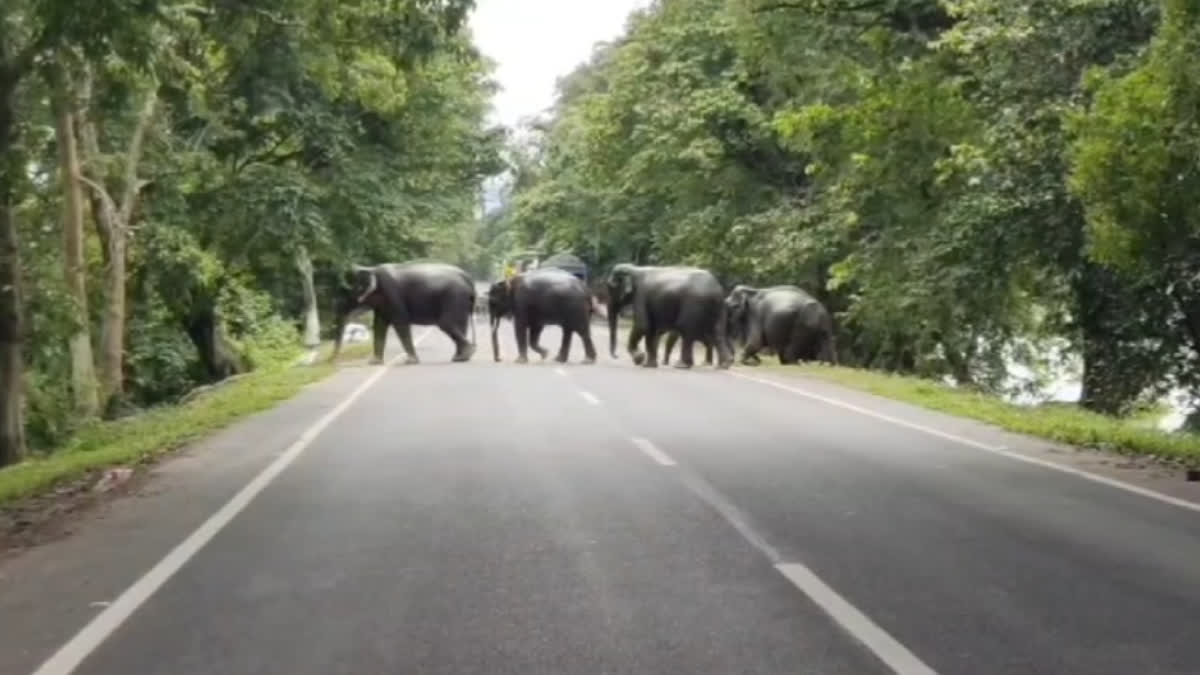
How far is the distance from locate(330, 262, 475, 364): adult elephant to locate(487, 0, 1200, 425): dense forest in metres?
7.52

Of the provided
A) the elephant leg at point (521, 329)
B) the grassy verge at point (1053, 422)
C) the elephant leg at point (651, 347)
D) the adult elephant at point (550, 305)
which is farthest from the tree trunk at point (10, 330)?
the adult elephant at point (550, 305)

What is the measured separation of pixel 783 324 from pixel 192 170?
12709mm

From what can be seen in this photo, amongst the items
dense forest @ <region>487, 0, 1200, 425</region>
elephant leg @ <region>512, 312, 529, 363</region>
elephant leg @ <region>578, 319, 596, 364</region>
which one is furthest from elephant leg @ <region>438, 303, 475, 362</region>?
dense forest @ <region>487, 0, 1200, 425</region>

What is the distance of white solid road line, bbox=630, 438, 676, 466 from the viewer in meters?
14.7

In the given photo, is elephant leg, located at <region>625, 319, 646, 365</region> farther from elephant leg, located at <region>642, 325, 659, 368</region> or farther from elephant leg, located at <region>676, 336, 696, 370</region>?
elephant leg, located at <region>676, 336, 696, 370</region>

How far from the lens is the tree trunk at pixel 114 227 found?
28312mm

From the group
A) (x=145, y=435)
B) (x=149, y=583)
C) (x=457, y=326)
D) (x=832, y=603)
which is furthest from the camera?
(x=457, y=326)

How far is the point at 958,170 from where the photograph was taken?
22.9 metres

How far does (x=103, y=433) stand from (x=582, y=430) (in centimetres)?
652

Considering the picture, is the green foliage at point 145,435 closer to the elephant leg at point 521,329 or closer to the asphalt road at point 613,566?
the asphalt road at point 613,566

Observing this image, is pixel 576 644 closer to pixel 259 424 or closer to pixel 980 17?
pixel 259 424

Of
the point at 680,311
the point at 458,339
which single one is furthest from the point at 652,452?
the point at 458,339

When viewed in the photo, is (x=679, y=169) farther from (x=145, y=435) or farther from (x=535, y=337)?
(x=145, y=435)

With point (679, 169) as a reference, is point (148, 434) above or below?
below
